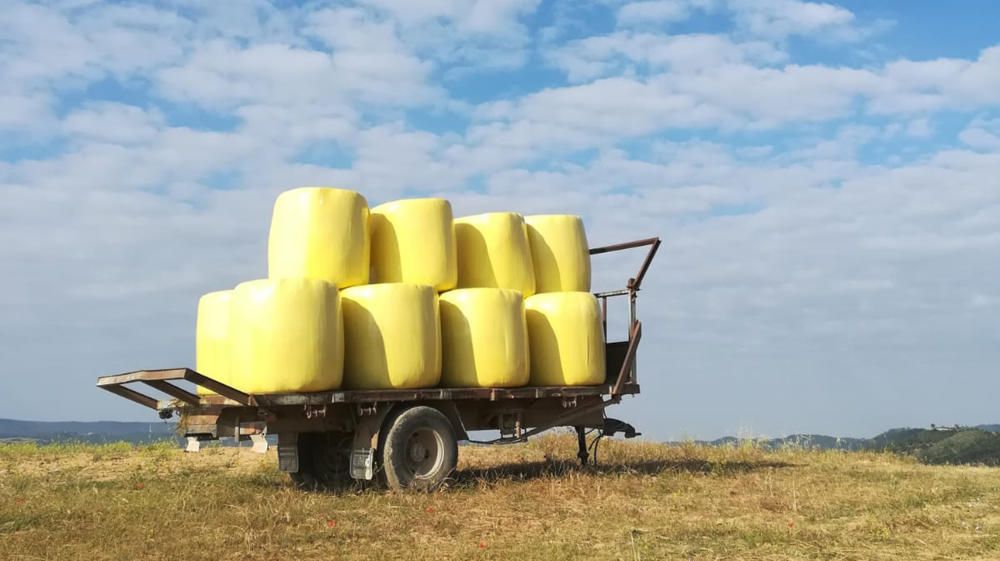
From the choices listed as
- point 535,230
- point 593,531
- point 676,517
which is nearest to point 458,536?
point 593,531

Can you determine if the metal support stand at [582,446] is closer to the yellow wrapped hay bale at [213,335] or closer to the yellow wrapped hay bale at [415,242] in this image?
the yellow wrapped hay bale at [415,242]

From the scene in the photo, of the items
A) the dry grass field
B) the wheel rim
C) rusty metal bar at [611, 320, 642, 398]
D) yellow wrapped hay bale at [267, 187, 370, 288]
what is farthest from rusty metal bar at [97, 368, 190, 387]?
rusty metal bar at [611, 320, 642, 398]

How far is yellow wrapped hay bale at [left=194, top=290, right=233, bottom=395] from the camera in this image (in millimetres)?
10328

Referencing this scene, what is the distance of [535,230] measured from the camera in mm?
12047

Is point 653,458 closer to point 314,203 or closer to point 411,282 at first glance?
point 411,282

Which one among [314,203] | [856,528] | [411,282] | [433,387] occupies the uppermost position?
[314,203]

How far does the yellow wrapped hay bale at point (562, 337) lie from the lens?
446 inches

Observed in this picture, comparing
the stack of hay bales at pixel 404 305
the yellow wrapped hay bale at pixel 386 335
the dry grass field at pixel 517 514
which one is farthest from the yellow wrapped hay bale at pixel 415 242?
the dry grass field at pixel 517 514

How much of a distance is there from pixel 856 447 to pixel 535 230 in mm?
7740

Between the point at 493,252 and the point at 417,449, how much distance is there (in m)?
2.50

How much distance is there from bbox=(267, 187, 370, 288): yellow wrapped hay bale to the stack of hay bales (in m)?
0.01

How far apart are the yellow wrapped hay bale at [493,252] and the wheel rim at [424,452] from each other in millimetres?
1985

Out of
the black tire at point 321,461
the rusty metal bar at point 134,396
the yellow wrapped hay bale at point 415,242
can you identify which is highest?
the yellow wrapped hay bale at point 415,242

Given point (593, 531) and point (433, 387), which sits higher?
Answer: point (433, 387)
